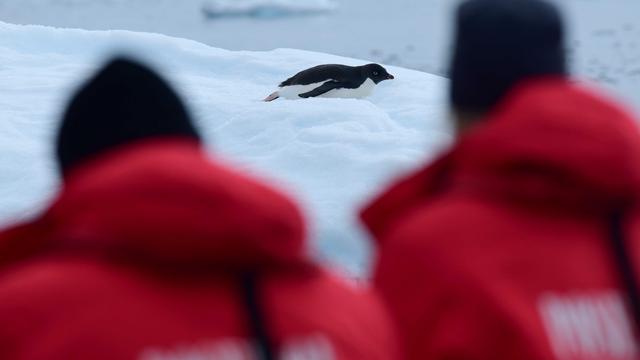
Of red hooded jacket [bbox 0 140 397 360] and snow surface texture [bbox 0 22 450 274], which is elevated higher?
red hooded jacket [bbox 0 140 397 360]

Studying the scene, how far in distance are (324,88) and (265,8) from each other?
10.7m

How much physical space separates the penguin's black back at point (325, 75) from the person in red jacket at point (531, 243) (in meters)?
7.11

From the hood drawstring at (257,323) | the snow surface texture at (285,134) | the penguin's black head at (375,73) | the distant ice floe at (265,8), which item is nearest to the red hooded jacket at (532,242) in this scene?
the hood drawstring at (257,323)

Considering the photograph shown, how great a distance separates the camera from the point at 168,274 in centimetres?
134

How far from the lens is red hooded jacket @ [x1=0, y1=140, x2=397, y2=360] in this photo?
1.30m

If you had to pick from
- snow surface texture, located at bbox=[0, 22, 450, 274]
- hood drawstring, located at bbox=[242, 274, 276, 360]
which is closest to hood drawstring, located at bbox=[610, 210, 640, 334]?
hood drawstring, located at bbox=[242, 274, 276, 360]

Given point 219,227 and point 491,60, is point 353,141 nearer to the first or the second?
point 491,60

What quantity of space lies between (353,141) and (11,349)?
5064 millimetres

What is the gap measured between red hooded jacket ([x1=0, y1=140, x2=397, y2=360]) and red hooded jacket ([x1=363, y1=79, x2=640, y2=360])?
0.92 feet

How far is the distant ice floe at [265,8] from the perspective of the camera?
1889cm

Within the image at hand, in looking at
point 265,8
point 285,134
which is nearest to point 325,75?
point 285,134

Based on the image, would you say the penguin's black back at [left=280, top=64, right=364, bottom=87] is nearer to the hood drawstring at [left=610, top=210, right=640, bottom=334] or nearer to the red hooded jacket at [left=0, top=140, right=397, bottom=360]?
the hood drawstring at [left=610, top=210, right=640, bottom=334]

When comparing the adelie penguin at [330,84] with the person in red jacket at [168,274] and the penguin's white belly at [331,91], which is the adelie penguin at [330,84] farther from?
the person in red jacket at [168,274]

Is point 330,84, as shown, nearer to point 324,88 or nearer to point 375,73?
point 324,88
